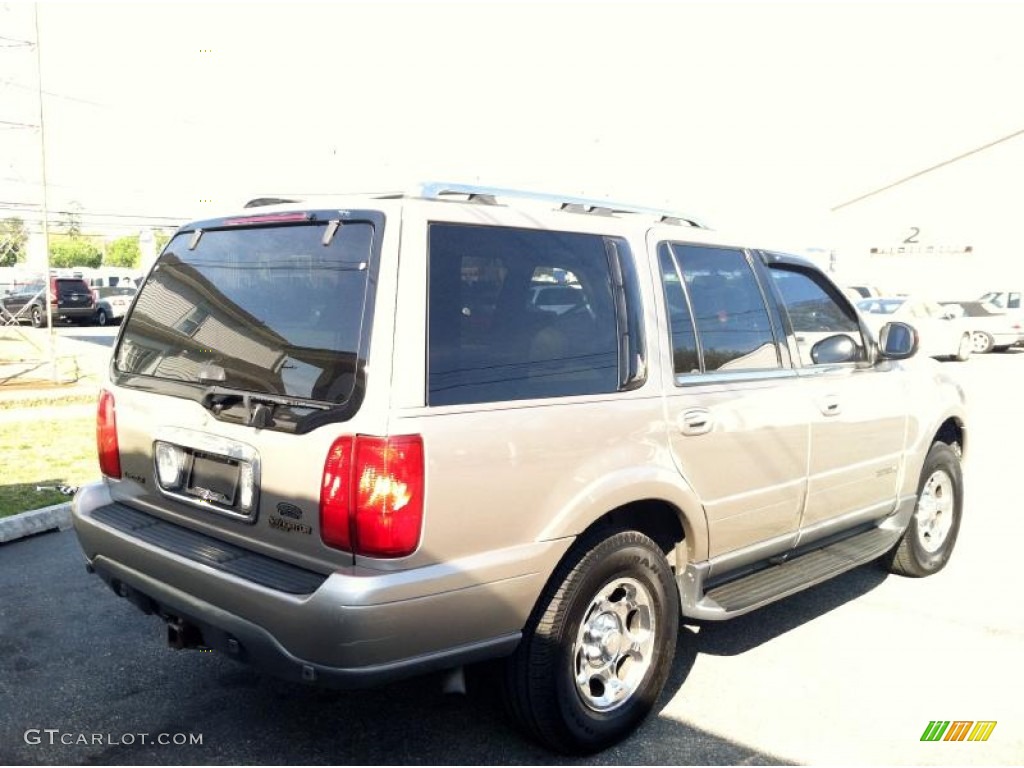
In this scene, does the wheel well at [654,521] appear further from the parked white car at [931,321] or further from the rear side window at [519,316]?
the parked white car at [931,321]

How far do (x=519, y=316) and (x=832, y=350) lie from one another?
2.01m

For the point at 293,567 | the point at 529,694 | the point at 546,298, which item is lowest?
the point at 529,694

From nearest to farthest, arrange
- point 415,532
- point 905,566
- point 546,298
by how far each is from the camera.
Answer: point 415,532 → point 546,298 → point 905,566

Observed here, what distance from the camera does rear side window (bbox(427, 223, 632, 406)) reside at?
9.08 feet

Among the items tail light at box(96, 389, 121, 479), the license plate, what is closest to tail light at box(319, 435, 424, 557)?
the license plate

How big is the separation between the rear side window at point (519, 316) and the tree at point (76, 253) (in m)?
104

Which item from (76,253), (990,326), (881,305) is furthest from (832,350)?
(76,253)

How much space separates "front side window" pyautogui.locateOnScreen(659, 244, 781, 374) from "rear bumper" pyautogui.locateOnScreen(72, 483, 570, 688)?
114cm

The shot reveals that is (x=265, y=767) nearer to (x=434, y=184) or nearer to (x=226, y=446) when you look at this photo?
(x=226, y=446)

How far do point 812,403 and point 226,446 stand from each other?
2.66 metres

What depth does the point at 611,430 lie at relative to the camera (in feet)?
10.2

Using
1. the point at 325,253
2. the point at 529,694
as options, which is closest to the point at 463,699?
the point at 529,694

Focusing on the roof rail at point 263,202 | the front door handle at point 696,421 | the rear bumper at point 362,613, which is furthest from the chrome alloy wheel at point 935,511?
the roof rail at point 263,202

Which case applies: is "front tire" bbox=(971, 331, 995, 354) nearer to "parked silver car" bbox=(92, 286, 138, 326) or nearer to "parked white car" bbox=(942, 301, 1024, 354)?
"parked white car" bbox=(942, 301, 1024, 354)
